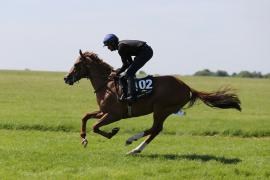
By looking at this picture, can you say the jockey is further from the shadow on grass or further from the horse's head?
the shadow on grass

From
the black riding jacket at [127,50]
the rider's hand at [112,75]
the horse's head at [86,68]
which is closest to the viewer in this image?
the black riding jacket at [127,50]

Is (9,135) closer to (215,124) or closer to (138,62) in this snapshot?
(138,62)

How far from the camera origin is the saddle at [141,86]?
1295 centimetres

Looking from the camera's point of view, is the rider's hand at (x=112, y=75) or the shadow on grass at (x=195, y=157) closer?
the shadow on grass at (x=195, y=157)

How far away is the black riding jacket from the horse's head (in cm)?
76

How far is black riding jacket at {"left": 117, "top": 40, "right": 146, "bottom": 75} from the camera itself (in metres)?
12.8

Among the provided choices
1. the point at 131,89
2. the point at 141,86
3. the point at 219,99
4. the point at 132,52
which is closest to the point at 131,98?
the point at 131,89

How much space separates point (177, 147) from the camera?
1530 cm

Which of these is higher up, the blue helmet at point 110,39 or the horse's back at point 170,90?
the blue helmet at point 110,39

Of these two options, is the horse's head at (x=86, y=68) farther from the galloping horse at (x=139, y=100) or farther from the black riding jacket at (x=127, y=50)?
the black riding jacket at (x=127, y=50)

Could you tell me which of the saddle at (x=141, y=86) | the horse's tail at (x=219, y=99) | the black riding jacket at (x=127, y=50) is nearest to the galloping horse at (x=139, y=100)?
the horse's tail at (x=219, y=99)

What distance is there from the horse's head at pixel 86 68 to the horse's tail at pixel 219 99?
236 cm

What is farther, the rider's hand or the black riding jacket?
the rider's hand

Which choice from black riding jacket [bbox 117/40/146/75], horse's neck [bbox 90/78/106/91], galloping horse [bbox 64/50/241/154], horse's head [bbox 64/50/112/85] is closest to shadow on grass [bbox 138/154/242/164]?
galloping horse [bbox 64/50/241/154]
